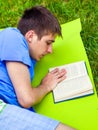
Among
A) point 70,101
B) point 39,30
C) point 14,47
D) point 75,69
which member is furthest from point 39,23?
point 70,101

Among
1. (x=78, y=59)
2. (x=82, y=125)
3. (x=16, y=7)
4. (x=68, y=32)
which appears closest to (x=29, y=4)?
(x=16, y=7)

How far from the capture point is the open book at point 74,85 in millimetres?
2449

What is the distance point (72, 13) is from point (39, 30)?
848mm

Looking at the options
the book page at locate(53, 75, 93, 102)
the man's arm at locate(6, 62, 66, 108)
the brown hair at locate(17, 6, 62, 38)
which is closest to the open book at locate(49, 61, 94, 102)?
the book page at locate(53, 75, 93, 102)

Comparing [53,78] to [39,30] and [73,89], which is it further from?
[39,30]

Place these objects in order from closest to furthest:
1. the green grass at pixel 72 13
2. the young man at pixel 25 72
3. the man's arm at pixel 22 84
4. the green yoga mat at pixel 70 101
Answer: the young man at pixel 25 72, the man's arm at pixel 22 84, the green yoga mat at pixel 70 101, the green grass at pixel 72 13

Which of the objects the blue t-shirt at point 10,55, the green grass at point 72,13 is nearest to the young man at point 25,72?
the blue t-shirt at point 10,55

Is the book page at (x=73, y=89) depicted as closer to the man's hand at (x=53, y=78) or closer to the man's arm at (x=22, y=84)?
the man's hand at (x=53, y=78)

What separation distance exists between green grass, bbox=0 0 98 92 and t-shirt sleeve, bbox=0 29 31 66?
73 centimetres

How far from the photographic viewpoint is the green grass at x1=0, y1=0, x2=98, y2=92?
2.96 metres

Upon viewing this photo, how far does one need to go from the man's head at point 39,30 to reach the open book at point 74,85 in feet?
0.78

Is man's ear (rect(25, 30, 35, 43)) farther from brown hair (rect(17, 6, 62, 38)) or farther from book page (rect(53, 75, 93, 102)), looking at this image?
book page (rect(53, 75, 93, 102))

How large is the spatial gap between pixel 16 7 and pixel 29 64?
121cm

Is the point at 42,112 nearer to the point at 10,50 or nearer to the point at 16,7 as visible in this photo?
the point at 10,50
